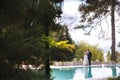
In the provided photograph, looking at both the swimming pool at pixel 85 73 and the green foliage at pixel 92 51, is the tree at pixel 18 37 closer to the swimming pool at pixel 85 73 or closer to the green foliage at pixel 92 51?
the swimming pool at pixel 85 73

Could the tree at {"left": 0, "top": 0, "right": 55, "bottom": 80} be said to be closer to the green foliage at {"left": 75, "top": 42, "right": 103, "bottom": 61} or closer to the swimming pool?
the swimming pool

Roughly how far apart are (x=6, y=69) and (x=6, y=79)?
0.47ft

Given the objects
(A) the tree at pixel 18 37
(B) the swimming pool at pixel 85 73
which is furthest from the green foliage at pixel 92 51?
(A) the tree at pixel 18 37

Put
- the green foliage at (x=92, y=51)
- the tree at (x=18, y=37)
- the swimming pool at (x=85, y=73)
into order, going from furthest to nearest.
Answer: the green foliage at (x=92, y=51), the swimming pool at (x=85, y=73), the tree at (x=18, y=37)

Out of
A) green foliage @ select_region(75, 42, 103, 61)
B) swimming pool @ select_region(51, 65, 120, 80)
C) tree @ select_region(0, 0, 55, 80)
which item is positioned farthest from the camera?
green foliage @ select_region(75, 42, 103, 61)

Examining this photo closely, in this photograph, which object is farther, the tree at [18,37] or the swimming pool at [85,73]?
the swimming pool at [85,73]

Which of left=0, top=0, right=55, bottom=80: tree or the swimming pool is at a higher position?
left=0, top=0, right=55, bottom=80: tree

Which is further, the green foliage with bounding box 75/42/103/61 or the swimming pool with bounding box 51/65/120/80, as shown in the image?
the green foliage with bounding box 75/42/103/61

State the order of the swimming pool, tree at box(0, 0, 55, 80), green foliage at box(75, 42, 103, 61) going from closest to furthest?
tree at box(0, 0, 55, 80)
the swimming pool
green foliage at box(75, 42, 103, 61)

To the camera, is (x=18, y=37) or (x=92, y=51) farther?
(x=92, y=51)

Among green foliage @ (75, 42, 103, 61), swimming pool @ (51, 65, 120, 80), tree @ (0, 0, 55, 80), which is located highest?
tree @ (0, 0, 55, 80)

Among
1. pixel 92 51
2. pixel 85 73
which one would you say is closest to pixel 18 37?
pixel 85 73

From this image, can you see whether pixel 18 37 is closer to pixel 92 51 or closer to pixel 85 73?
pixel 85 73

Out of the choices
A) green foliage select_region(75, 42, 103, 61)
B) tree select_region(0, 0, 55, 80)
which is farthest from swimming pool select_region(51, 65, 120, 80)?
green foliage select_region(75, 42, 103, 61)
